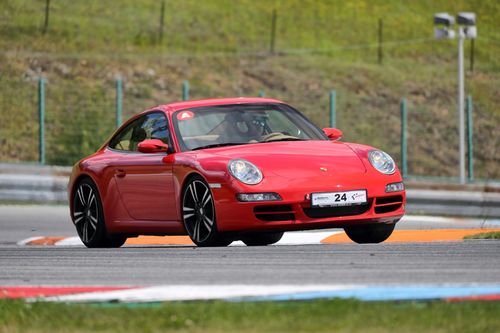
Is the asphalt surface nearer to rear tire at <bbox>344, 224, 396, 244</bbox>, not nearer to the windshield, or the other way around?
rear tire at <bbox>344, 224, 396, 244</bbox>

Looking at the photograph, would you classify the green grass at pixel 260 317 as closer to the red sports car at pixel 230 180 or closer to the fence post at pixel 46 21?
the red sports car at pixel 230 180

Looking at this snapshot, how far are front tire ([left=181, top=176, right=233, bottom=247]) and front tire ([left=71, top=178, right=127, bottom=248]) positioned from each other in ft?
5.02

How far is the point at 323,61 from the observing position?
162 feet

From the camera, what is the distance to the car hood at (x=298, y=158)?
11.8 metres

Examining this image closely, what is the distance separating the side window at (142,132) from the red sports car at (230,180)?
1 cm

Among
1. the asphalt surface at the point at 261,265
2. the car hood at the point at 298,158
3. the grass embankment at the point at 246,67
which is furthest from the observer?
the grass embankment at the point at 246,67

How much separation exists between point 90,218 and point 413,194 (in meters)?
6.79

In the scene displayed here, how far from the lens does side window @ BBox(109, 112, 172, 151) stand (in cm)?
1307

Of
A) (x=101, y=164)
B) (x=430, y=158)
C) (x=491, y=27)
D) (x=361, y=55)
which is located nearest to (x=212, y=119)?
(x=101, y=164)

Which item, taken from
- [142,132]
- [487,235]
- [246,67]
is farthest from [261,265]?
[246,67]

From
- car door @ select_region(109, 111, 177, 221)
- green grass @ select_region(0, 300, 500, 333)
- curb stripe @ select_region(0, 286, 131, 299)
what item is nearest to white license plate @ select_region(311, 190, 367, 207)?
car door @ select_region(109, 111, 177, 221)

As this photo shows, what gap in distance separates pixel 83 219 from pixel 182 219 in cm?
184

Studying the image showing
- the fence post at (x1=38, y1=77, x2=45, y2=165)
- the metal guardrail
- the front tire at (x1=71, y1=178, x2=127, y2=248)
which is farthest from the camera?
the fence post at (x1=38, y1=77, x2=45, y2=165)

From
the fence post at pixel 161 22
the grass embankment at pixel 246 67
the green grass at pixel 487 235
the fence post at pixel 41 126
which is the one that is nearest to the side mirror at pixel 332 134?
the green grass at pixel 487 235
